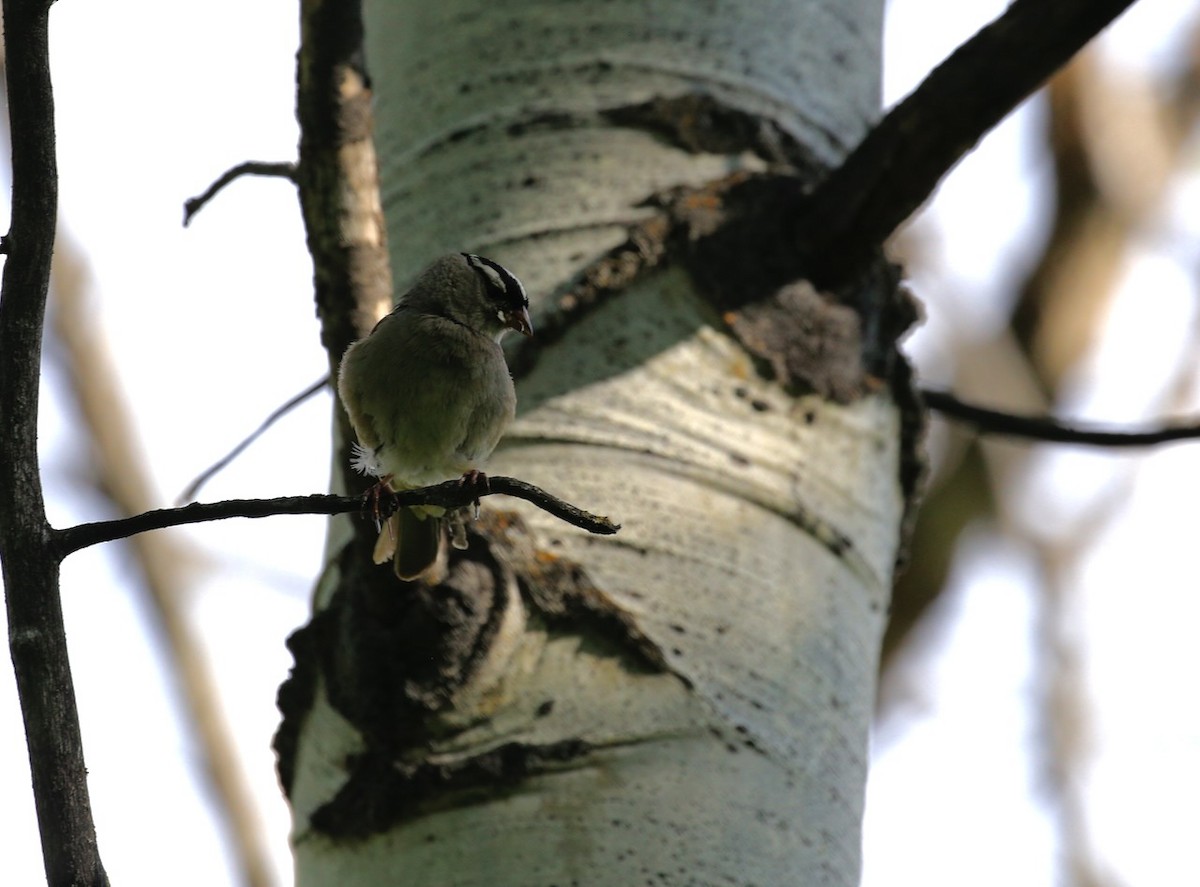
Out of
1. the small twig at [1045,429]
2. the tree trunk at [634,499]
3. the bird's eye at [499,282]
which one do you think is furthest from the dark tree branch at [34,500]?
the small twig at [1045,429]

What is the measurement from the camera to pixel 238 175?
8.13ft

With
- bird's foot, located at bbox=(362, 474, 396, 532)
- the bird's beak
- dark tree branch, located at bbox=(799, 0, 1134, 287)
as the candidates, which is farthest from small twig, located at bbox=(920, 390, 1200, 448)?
bird's foot, located at bbox=(362, 474, 396, 532)

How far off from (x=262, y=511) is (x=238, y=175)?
113 cm

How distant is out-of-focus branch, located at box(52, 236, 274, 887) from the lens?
700cm

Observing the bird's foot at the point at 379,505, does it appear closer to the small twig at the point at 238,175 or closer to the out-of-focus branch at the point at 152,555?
the small twig at the point at 238,175

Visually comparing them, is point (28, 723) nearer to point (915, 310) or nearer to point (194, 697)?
point (915, 310)

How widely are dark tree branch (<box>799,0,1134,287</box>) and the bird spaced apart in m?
0.67

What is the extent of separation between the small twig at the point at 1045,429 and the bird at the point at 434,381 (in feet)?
2.99

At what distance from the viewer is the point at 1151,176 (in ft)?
30.1

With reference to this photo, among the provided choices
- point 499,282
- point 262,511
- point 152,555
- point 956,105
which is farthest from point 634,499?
point 152,555

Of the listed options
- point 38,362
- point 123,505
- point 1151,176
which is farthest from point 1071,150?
point 38,362

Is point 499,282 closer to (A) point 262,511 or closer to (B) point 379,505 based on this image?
(B) point 379,505

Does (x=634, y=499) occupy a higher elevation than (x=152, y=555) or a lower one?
lower

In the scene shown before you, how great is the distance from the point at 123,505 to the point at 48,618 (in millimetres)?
6367
